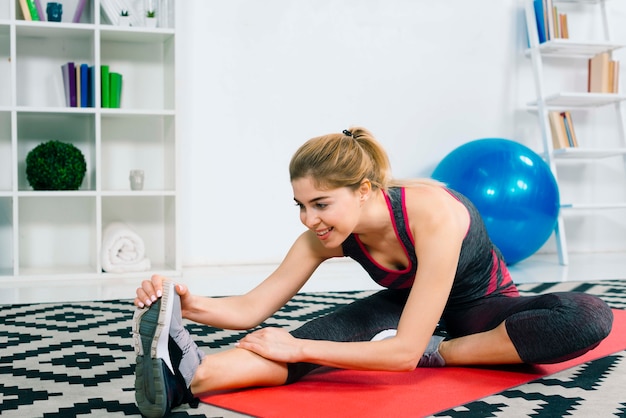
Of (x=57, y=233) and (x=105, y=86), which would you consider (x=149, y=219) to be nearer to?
(x=57, y=233)

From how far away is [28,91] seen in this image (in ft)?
11.9

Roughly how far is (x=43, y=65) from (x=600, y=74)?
9.42ft

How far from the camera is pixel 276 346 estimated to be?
1.56 meters

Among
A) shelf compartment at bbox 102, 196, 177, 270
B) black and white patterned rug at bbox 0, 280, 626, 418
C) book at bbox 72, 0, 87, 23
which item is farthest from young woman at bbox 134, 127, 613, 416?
book at bbox 72, 0, 87, 23

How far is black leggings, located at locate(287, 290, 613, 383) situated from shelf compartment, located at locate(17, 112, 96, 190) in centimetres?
218

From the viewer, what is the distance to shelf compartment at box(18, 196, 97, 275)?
12.1 feet

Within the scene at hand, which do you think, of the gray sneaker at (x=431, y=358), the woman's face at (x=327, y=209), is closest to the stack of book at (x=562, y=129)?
the gray sneaker at (x=431, y=358)

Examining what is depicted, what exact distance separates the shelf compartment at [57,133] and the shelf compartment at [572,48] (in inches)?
92.8

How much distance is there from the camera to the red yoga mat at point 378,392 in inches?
58.4

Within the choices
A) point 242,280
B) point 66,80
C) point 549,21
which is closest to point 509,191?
point 549,21

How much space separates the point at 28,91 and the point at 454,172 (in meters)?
2.02

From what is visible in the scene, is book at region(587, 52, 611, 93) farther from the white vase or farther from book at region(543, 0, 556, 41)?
the white vase

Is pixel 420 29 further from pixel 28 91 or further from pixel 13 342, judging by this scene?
pixel 13 342

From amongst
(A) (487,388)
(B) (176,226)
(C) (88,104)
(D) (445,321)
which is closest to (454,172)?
(B) (176,226)
